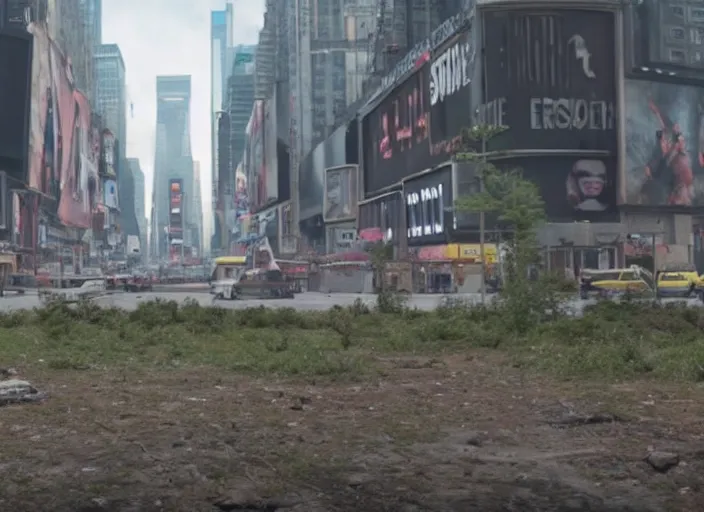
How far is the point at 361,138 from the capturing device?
112 meters

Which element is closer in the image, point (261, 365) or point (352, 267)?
point (261, 365)

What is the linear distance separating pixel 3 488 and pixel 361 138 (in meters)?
106

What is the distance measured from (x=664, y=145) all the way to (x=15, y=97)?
258 ft

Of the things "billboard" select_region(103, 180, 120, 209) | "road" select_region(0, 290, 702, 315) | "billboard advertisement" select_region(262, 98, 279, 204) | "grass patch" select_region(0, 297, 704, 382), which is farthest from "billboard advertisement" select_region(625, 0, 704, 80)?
"billboard" select_region(103, 180, 120, 209)

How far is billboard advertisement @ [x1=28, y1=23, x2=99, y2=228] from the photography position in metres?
111

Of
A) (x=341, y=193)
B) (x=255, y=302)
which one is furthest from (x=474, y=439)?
(x=341, y=193)

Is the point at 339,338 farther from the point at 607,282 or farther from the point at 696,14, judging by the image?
the point at 696,14

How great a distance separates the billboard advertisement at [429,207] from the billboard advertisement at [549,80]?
6414mm

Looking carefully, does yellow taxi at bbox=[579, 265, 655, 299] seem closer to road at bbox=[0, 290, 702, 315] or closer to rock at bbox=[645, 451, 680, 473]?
road at bbox=[0, 290, 702, 315]

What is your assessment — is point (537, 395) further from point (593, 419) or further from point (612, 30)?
point (612, 30)

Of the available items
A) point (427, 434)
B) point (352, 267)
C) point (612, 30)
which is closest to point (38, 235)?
point (352, 267)

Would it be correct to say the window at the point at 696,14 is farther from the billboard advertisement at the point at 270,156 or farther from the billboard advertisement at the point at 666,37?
the billboard advertisement at the point at 270,156

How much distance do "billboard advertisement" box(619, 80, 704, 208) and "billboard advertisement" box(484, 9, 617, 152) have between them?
8.38 ft

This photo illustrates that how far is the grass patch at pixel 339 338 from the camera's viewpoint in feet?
54.1
